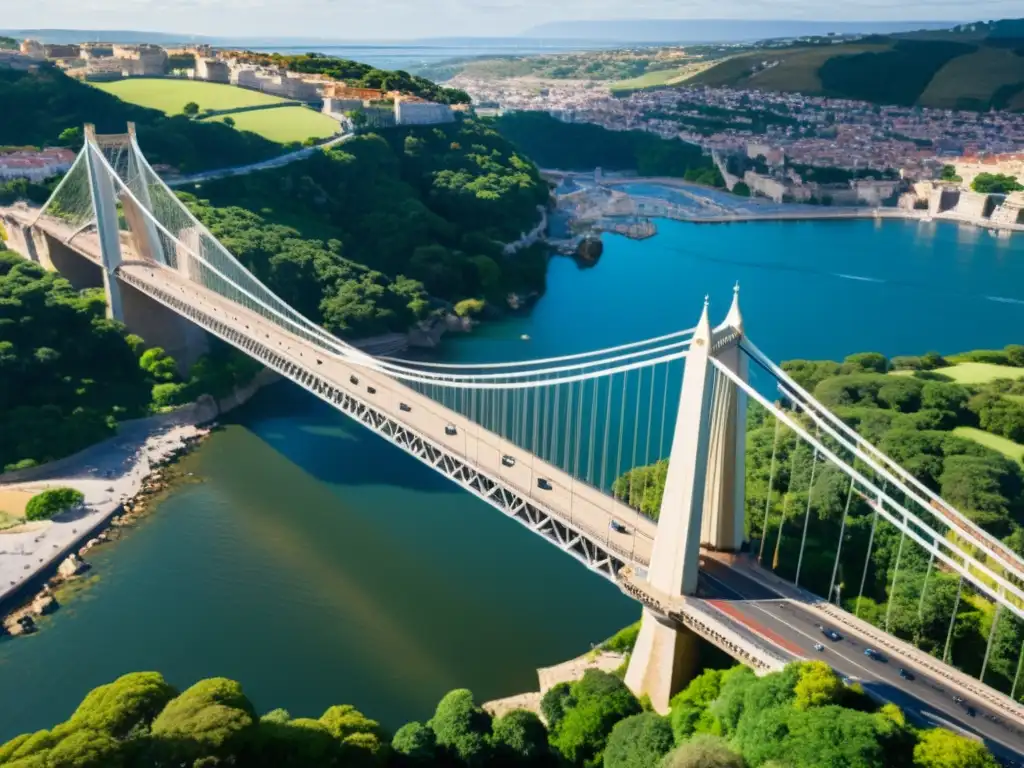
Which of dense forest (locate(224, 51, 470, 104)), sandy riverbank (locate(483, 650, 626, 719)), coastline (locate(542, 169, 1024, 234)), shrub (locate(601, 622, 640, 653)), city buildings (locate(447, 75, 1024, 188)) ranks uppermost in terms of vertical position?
dense forest (locate(224, 51, 470, 104))

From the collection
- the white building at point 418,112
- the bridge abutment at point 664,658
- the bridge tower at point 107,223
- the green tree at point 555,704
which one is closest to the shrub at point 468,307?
the bridge tower at point 107,223

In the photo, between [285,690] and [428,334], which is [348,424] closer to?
[428,334]

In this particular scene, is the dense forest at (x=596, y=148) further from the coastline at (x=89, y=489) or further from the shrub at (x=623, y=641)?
the shrub at (x=623, y=641)

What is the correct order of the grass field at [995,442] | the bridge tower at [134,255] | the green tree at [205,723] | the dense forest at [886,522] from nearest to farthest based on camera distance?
the green tree at [205,723] → the dense forest at [886,522] → the grass field at [995,442] → the bridge tower at [134,255]

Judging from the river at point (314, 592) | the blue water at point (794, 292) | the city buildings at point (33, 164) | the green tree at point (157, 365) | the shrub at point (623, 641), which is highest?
the city buildings at point (33, 164)

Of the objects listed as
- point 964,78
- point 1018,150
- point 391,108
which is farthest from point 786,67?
point 391,108

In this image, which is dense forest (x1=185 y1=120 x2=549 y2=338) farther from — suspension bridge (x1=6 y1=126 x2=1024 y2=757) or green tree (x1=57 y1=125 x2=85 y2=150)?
suspension bridge (x1=6 y1=126 x2=1024 y2=757)

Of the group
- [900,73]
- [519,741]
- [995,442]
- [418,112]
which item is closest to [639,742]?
[519,741]

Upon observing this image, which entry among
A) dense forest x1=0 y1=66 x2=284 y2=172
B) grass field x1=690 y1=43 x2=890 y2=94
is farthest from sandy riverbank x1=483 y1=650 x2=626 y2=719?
grass field x1=690 y1=43 x2=890 y2=94
